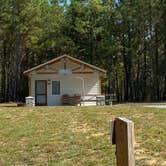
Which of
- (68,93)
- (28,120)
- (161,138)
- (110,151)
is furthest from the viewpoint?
(68,93)

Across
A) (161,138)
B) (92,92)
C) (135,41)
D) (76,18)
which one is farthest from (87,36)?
(161,138)

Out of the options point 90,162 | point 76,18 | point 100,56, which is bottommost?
point 90,162

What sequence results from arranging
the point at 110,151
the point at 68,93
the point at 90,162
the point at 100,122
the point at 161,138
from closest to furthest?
the point at 90,162 < the point at 110,151 < the point at 161,138 < the point at 100,122 < the point at 68,93

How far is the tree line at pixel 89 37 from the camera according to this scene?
39.3 metres

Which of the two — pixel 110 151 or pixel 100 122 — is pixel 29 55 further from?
pixel 110 151

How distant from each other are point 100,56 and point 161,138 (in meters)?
33.1

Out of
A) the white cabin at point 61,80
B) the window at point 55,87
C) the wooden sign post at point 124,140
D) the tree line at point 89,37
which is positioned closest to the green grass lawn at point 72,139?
the wooden sign post at point 124,140

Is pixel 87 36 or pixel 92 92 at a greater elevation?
pixel 87 36

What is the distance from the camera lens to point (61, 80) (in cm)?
3066

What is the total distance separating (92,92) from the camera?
30.5 m

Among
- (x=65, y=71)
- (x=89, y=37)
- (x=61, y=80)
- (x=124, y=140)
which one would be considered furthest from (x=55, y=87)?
(x=124, y=140)

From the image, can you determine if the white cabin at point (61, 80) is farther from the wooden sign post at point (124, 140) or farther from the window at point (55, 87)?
the wooden sign post at point (124, 140)

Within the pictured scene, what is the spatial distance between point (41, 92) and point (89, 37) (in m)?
12.7

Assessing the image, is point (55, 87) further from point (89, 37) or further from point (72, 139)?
point (72, 139)
